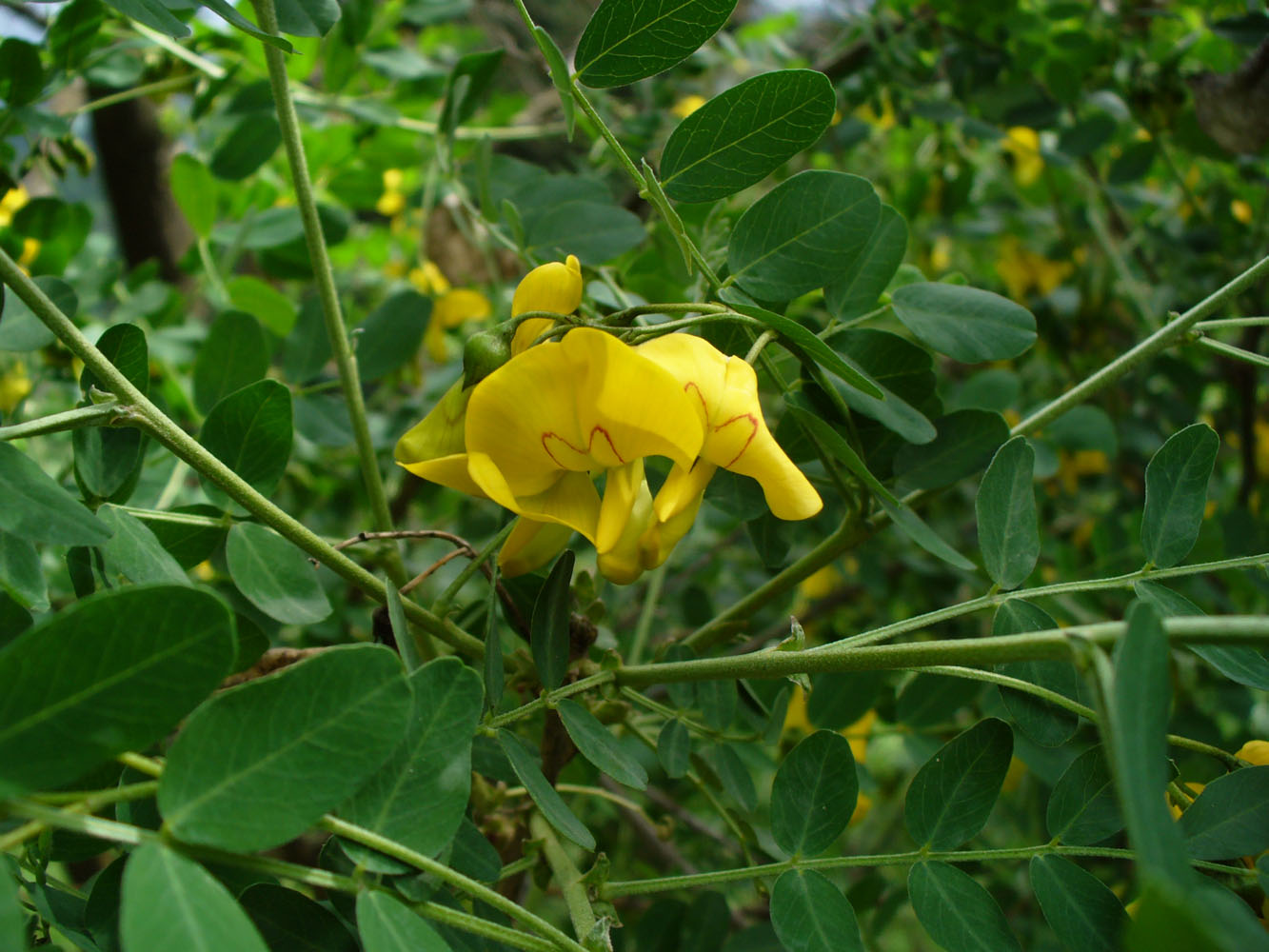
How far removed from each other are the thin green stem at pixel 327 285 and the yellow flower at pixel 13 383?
1.09 m

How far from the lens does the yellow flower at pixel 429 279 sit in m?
1.33

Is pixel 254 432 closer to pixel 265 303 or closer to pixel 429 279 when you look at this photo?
pixel 265 303

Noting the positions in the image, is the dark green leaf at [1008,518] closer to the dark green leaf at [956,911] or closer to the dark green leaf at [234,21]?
the dark green leaf at [956,911]

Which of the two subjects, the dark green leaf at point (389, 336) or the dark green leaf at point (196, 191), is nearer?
the dark green leaf at point (389, 336)

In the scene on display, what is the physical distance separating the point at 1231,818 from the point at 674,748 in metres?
0.31

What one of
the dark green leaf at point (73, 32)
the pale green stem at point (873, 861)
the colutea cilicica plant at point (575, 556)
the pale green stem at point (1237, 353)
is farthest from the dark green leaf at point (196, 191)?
the pale green stem at point (1237, 353)

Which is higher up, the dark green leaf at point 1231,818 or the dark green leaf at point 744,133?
the dark green leaf at point 744,133

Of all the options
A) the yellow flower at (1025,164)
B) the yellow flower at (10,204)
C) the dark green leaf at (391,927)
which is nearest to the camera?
the dark green leaf at (391,927)

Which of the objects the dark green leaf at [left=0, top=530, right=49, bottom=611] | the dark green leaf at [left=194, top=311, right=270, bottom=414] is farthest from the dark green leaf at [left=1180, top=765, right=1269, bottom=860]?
the dark green leaf at [left=194, top=311, right=270, bottom=414]

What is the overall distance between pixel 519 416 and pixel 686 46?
0.23 metres

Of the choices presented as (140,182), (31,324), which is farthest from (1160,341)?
(140,182)

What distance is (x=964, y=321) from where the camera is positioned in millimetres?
648

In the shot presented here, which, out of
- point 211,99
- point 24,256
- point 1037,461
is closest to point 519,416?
point 1037,461

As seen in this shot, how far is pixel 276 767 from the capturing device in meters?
0.37
